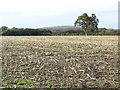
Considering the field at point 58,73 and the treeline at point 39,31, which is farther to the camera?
the treeline at point 39,31

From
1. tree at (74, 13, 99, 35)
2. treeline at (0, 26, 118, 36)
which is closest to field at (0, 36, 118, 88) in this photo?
treeline at (0, 26, 118, 36)

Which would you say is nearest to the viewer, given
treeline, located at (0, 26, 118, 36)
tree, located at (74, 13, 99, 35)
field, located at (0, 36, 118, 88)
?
field, located at (0, 36, 118, 88)

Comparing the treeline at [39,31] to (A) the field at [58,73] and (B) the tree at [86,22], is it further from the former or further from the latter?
(A) the field at [58,73]

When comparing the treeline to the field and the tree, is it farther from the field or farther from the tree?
the field

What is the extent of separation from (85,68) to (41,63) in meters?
1.89

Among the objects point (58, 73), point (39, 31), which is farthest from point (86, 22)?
point (58, 73)

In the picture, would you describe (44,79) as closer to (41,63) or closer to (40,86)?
(40,86)

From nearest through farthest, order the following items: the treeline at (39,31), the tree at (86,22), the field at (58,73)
Result: the field at (58,73)
the treeline at (39,31)
the tree at (86,22)

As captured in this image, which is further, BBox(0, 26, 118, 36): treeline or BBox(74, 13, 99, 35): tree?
BBox(74, 13, 99, 35): tree

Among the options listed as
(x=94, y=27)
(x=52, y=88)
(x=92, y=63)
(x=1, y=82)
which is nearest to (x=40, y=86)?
(x=52, y=88)

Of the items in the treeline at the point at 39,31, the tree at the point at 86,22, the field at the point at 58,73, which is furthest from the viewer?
the tree at the point at 86,22

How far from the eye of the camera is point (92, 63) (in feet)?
39.0

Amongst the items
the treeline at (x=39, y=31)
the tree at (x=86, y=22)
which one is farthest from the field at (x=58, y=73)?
the tree at (x=86, y=22)

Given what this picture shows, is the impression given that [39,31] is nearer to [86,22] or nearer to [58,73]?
[86,22]
